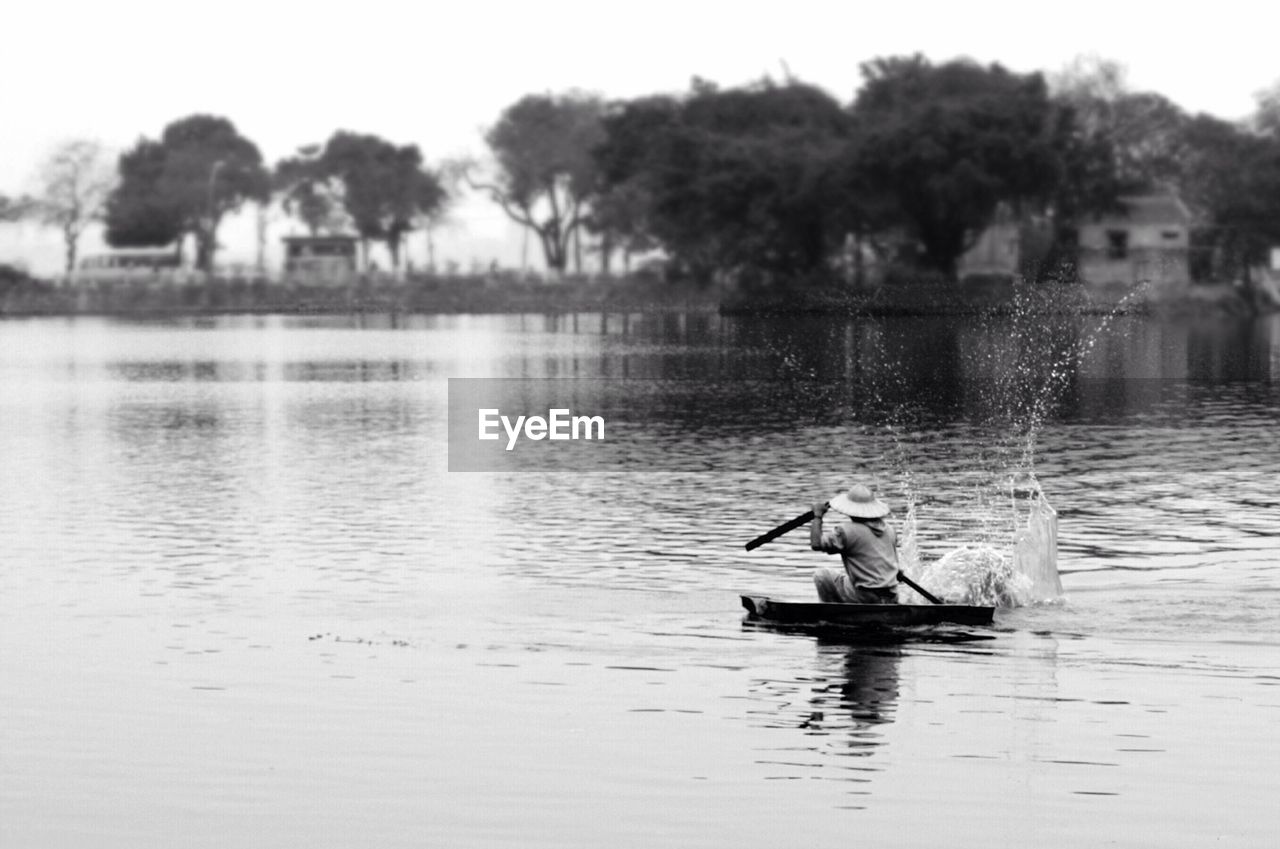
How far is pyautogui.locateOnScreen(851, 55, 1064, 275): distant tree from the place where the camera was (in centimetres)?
12494

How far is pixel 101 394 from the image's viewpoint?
78.4 meters

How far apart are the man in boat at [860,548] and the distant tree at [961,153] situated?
9987 centimetres

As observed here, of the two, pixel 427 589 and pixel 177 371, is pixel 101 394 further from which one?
pixel 427 589

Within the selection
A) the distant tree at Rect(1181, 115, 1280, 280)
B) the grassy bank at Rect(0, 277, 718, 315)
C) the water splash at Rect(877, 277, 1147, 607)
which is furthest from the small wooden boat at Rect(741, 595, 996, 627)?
the grassy bank at Rect(0, 277, 718, 315)

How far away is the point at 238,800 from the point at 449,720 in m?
3.42

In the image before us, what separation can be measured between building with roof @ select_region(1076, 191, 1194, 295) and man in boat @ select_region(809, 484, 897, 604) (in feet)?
367

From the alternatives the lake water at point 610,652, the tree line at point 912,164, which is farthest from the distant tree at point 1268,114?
the lake water at point 610,652

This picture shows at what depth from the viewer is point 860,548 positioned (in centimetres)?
2628

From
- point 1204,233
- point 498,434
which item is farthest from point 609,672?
point 1204,233

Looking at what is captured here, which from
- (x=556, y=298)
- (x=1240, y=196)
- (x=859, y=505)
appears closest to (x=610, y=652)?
(x=859, y=505)

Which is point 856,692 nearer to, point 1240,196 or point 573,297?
point 1240,196

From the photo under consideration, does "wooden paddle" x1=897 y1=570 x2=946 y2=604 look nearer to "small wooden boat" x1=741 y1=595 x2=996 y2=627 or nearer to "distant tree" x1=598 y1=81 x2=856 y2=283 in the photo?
"small wooden boat" x1=741 y1=595 x2=996 y2=627

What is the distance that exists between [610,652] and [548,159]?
165458 millimetres

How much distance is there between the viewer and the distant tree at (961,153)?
410 feet
